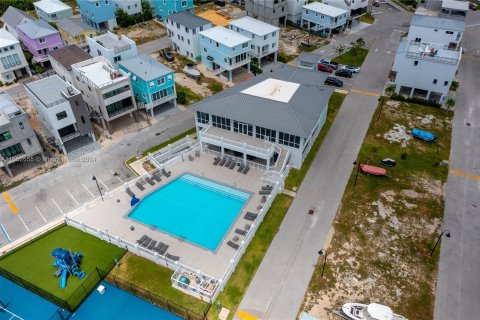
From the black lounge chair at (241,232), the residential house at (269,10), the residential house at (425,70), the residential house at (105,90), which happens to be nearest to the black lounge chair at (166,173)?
the black lounge chair at (241,232)

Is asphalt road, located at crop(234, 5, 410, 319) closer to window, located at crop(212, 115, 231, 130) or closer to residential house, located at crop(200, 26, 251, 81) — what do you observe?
window, located at crop(212, 115, 231, 130)

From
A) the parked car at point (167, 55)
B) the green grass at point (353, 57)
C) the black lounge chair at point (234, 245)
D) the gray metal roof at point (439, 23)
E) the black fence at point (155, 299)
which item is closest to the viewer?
the black fence at point (155, 299)

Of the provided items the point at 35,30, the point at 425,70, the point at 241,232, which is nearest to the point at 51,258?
the point at 241,232

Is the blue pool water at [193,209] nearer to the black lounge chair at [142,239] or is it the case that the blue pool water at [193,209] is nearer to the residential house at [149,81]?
the black lounge chair at [142,239]

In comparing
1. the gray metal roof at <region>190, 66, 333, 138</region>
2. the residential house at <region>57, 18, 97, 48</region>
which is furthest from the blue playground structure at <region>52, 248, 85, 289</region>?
the residential house at <region>57, 18, 97, 48</region>

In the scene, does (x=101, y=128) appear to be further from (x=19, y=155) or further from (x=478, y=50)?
(x=478, y=50)

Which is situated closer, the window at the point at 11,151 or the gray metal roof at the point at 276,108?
the gray metal roof at the point at 276,108

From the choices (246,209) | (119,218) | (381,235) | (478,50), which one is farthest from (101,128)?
(478,50)
